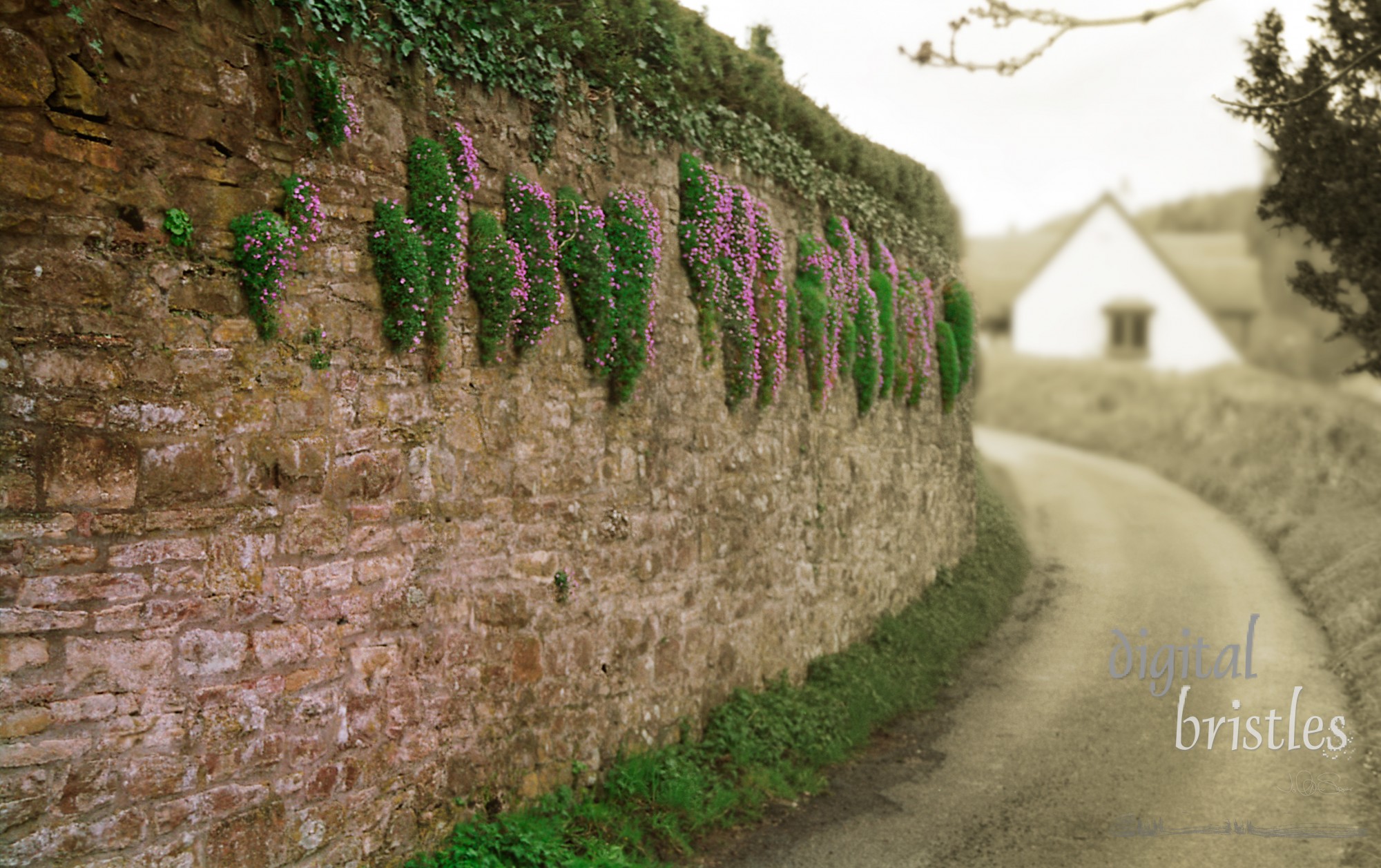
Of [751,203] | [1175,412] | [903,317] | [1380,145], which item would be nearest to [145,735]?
[751,203]

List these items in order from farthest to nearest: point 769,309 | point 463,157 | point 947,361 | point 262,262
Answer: point 947,361, point 769,309, point 463,157, point 262,262

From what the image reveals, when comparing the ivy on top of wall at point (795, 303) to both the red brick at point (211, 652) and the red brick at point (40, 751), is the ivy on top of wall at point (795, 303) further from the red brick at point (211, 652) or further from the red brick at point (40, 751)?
the red brick at point (40, 751)

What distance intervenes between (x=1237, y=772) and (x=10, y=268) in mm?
9458

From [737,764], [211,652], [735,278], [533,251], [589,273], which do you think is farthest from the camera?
[735,278]

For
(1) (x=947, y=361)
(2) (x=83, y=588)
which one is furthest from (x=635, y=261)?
(1) (x=947, y=361)

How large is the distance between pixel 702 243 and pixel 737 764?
13.6 feet

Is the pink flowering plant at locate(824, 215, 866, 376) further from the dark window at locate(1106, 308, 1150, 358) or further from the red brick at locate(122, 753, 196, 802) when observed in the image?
the dark window at locate(1106, 308, 1150, 358)

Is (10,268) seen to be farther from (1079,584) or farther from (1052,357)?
(1052,357)

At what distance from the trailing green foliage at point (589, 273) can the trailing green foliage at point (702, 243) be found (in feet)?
4.10

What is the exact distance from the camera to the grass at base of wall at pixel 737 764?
6.00 metres

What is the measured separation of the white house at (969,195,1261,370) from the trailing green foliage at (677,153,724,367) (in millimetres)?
29748

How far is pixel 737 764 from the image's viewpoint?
8.04 meters

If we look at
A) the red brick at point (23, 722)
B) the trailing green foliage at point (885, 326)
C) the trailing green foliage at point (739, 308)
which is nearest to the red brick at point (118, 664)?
the red brick at point (23, 722)

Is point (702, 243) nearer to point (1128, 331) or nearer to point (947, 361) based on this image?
point (947, 361)
